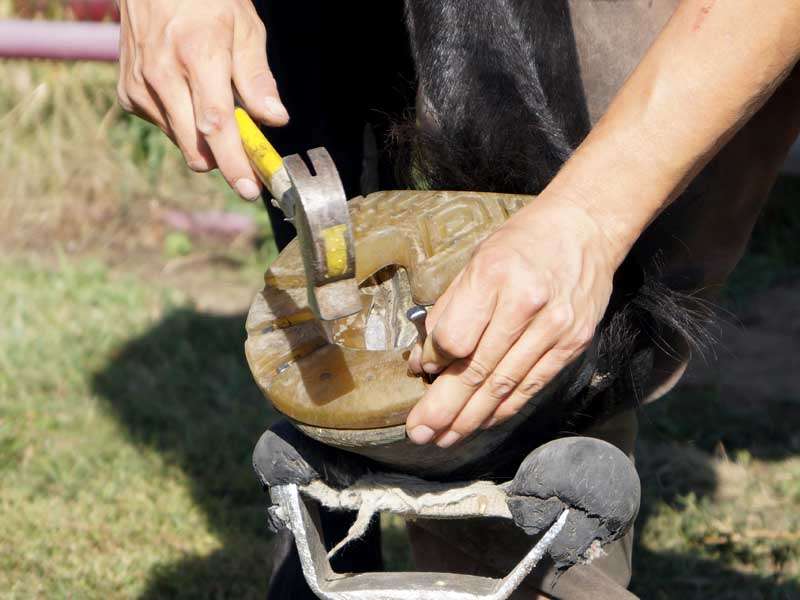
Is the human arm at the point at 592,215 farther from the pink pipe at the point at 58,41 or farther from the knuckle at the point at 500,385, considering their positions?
the pink pipe at the point at 58,41

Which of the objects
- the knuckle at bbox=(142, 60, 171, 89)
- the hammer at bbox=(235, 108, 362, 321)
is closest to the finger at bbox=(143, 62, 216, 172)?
the knuckle at bbox=(142, 60, 171, 89)

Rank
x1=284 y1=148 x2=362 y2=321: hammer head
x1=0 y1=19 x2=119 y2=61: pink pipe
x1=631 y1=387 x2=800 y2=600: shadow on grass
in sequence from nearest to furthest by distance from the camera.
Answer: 1. x1=284 y1=148 x2=362 y2=321: hammer head
2. x1=631 y1=387 x2=800 y2=600: shadow on grass
3. x1=0 y1=19 x2=119 y2=61: pink pipe

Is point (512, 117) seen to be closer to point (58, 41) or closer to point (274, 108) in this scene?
point (274, 108)

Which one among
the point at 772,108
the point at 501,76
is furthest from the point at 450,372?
the point at 772,108

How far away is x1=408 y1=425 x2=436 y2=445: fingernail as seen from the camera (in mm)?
980

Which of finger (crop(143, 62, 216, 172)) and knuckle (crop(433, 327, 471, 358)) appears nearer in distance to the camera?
knuckle (crop(433, 327, 471, 358))

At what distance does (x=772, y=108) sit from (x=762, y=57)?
1.13ft

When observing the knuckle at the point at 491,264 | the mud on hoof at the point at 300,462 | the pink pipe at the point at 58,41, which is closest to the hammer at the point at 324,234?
the knuckle at the point at 491,264

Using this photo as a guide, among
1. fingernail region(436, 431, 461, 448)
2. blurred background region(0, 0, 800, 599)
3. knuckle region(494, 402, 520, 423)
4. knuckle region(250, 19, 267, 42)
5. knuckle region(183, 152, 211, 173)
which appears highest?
knuckle region(250, 19, 267, 42)

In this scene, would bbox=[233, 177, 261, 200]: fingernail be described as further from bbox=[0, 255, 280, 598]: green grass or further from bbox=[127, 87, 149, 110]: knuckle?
bbox=[0, 255, 280, 598]: green grass

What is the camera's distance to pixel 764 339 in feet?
9.17

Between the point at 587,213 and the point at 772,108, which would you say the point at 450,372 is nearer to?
the point at 587,213

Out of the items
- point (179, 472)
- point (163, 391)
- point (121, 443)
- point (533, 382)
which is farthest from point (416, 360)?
point (163, 391)

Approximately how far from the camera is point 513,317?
3.09ft
